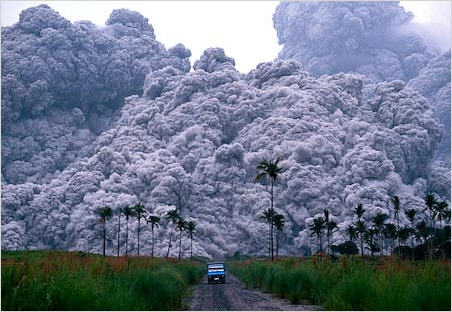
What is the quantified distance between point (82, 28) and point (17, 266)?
162377 mm

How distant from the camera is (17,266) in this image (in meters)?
13.5

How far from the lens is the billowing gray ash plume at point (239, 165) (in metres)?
113

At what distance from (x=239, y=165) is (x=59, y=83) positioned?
62444mm

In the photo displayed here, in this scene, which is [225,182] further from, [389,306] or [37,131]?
[389,306]

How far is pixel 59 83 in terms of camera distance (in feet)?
506

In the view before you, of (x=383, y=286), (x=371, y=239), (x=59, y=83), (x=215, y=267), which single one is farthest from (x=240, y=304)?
(x=59, y=83)

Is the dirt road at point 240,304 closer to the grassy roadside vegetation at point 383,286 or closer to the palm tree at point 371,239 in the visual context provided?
the grassy roadside vegetation at point 383,286

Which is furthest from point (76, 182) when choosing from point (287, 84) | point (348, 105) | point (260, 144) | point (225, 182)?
point (348, 105)

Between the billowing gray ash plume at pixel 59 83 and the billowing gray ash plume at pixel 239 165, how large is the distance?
14.4 m

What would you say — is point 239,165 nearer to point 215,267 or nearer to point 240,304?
point 215,267

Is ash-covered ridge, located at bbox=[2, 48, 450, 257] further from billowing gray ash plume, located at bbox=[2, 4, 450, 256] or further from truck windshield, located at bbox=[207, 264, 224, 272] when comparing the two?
truck windshield, located at bbox=[207, 264, 224, 272]

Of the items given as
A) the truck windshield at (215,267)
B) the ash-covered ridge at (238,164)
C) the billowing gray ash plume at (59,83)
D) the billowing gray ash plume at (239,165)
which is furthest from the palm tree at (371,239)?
the billowing gray ash plume at (59,83)

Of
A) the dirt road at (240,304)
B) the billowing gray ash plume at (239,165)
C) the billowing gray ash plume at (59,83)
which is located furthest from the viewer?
the billowing gray ash plume at (59,83)

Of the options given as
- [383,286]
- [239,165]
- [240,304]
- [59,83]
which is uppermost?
[59,83]
